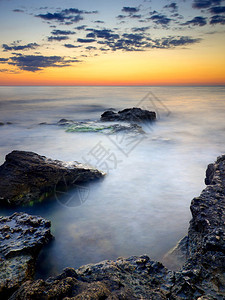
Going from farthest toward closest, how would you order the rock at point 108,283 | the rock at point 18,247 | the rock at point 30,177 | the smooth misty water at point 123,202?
the rock at point 30,177
the smooth misty water at point 123,202
the rock at point 18,247
the rock at point 108,283

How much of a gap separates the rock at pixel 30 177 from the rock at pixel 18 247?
1013 mm

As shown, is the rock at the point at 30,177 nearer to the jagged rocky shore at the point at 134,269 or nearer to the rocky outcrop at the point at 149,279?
the jagged rocky shore at the point at 134,269

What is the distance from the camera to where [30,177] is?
412cm

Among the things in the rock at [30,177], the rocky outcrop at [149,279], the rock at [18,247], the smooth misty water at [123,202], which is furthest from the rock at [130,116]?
the rocky outcrop at [149,279]

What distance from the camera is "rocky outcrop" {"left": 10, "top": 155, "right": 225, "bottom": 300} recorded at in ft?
4.96

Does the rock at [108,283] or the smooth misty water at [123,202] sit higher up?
the rock at [108,283]

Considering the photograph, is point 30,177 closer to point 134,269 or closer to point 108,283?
point 134,269

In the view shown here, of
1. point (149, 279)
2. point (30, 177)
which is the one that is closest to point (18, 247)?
point (149, 279)

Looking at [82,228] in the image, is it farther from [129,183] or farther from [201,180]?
[201,180]

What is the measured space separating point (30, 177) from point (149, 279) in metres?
2.97

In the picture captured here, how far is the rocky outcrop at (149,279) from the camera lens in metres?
1.51

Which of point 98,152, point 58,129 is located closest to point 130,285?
point 98,152

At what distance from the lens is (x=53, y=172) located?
4.36 m

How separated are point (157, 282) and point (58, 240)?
69.8 inches
